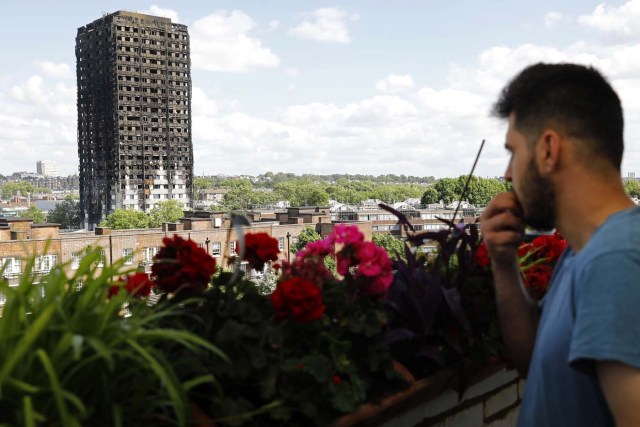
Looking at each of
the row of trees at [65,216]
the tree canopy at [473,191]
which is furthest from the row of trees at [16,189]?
the tree canopy at [473,191]

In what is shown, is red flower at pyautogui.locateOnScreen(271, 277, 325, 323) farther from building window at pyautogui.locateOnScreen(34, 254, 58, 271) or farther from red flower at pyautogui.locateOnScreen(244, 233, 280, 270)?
building window at pyautogui.locateOnScreen(34, 254, 58, 271)

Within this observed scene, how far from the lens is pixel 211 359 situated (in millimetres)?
1022

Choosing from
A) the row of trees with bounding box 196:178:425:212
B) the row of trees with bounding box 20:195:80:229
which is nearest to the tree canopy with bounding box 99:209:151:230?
the row of trees with bounding box 196:178:425:212

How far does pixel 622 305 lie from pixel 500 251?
17.9 inches

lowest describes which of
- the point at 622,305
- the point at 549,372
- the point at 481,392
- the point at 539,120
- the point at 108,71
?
the point at 481,392

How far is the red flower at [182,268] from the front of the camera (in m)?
1.15

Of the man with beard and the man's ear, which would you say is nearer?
the man with beard

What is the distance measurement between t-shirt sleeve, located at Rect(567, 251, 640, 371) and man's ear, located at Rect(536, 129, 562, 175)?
0.60 feet

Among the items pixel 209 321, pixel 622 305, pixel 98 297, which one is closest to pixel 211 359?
pixel 209 321

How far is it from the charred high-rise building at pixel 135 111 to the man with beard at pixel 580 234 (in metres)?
92.2

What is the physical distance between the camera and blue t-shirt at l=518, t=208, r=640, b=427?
84 centimetres

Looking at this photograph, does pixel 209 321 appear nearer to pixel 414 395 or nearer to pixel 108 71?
pixel 414 395

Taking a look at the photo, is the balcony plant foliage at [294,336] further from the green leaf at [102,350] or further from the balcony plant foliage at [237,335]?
the green leaf at [102,350]

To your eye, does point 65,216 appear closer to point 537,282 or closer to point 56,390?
point 537,282
